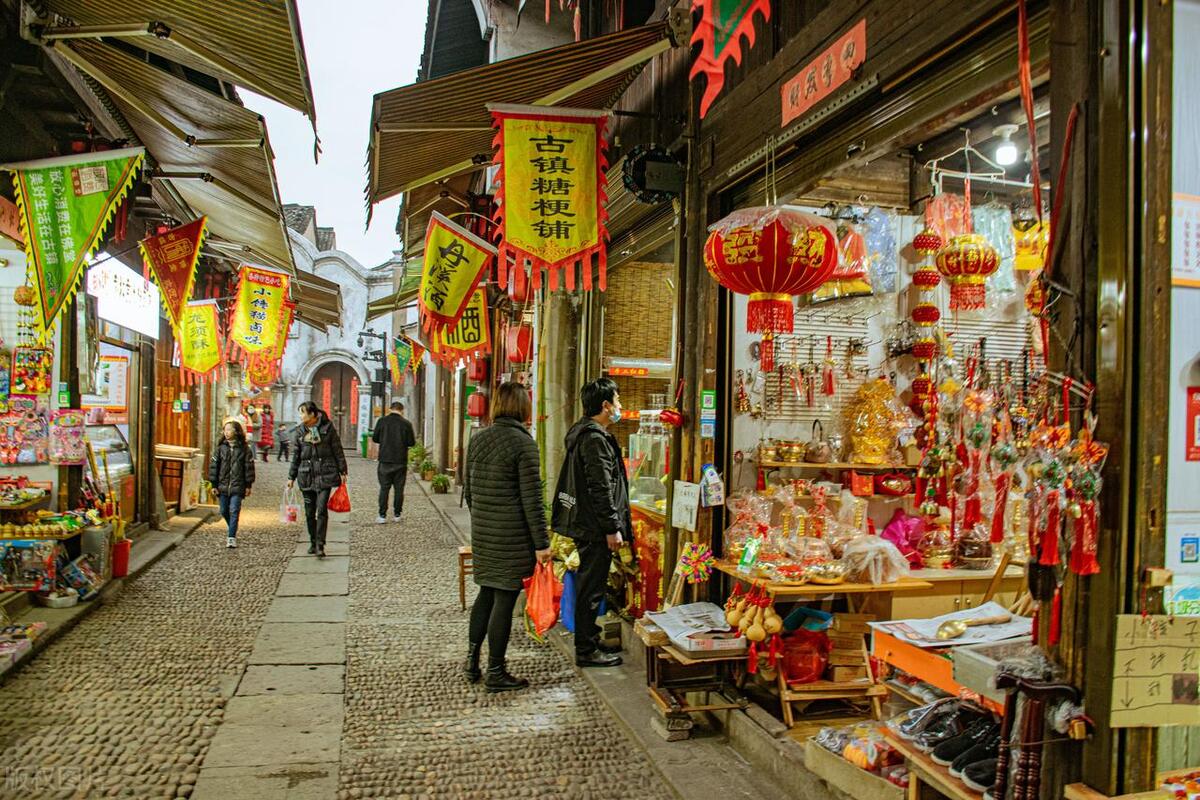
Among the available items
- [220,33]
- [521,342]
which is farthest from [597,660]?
[521,342]

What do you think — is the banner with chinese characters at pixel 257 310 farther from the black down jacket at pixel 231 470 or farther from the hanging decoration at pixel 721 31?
the hanging decoration at pixel 721 31

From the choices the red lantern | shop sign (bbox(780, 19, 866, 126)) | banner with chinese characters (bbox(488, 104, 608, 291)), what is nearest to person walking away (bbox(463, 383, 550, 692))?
banner with chinese characters (bbox(488, 104, 608, 291))

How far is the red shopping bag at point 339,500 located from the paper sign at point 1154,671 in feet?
28.0

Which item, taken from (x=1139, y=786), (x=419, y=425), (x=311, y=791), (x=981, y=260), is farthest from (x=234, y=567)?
(x=419, y=425)

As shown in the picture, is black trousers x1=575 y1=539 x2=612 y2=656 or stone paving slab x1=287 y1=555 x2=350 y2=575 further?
stone paving slab x1=287 y1=555 x2=350 y2=575

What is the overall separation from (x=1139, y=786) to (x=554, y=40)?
11.1m

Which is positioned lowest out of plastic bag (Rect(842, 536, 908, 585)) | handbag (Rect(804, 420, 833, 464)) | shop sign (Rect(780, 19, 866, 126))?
plastic bag (Rect(842, 536, 908, 585))

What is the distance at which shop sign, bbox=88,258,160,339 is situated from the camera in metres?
9.18

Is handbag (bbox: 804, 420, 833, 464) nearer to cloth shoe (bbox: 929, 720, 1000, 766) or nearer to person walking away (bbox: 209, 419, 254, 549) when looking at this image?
cloth shoe (bbox: 929, 720, 1000, 766)

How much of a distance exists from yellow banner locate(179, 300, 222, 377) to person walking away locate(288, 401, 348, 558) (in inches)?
123

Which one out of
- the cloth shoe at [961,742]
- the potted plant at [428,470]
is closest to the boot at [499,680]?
the cloth shoe at [961,742]

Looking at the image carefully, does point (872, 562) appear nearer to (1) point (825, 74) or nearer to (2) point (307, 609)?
(1) point (825, 74)

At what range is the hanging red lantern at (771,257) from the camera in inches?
152

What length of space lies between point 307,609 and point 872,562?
17.1 feet
